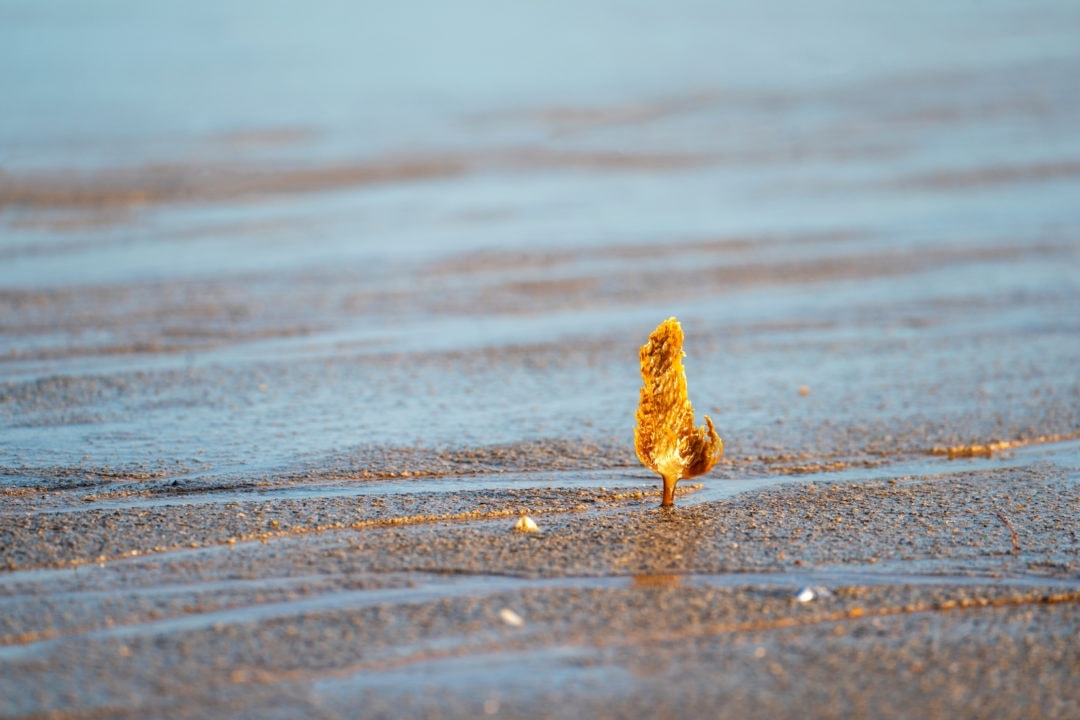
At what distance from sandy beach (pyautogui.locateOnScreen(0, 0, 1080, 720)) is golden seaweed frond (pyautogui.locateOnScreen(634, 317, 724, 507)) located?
0.19 m

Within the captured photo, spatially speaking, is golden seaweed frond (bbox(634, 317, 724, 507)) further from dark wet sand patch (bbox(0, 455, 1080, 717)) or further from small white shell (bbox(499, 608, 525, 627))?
small white shell (bbox(499, 608, 525, 627))

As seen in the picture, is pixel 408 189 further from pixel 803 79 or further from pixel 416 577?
pixel 803 79

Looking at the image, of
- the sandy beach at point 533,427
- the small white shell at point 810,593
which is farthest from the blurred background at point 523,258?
the small white shell at point 810,593

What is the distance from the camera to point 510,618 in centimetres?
417

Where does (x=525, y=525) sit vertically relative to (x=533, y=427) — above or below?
below

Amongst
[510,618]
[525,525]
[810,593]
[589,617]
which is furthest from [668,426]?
[510,618]

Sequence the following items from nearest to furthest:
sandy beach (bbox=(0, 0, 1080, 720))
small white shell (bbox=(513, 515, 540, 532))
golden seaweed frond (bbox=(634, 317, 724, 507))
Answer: sandy beach (bbox=(0, 0, 1080, 720)) → small white shell (bbox=(513, 515, 540, 532)) → golden seaweed frond (bbox=(634, 317, 724, 507))

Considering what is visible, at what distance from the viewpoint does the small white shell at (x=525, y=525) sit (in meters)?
5.03

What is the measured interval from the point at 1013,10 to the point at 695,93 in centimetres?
1689

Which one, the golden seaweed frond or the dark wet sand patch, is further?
the golden seaweed frond

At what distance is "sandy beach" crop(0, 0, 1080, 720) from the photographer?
12.8 ft

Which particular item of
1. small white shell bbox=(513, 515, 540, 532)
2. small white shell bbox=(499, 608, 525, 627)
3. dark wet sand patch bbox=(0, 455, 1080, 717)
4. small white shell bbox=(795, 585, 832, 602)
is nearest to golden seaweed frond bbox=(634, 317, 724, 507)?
dark wet sand patch bbox=(0, 455, 1080, 717)

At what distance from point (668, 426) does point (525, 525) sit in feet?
2.45

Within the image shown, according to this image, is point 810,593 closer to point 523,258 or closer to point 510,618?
point 510,618
